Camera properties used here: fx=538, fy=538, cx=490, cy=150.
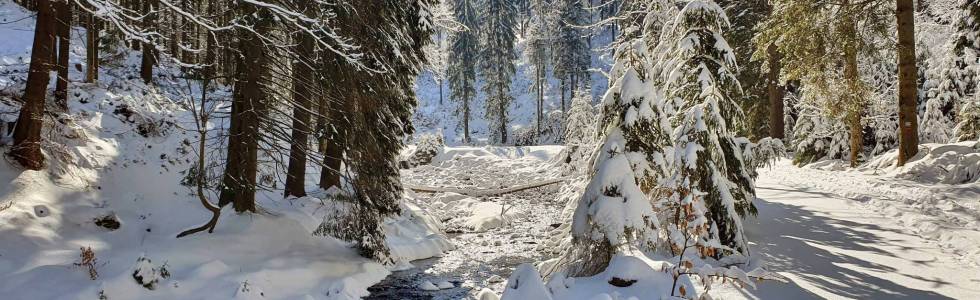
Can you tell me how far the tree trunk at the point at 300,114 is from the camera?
383 inches

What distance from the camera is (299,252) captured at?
1016cm

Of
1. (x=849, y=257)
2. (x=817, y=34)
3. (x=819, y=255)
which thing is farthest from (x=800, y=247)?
(x=817, y=34)

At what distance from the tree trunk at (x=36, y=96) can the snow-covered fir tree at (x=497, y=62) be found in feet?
123

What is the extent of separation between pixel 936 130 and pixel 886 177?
964cm

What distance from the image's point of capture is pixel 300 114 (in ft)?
36.9

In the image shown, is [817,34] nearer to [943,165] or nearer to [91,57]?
[943,165]

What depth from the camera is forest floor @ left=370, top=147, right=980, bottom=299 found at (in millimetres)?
6996

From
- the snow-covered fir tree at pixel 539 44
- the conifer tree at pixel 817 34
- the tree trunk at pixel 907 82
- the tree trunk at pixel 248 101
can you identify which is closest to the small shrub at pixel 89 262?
the tree trunk at pixel 248 101

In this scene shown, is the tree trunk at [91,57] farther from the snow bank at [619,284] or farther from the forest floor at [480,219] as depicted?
the snow bank at [619,284]

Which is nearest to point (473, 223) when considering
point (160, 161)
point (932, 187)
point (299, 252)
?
point (299, 252)

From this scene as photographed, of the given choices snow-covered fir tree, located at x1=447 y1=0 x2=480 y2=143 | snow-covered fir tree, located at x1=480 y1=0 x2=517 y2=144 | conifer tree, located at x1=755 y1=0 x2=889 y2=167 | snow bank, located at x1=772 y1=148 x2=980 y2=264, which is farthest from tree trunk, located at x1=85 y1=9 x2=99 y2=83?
snow-covered fir tree, located at x1=447 y1=0 x2=480 y2=143

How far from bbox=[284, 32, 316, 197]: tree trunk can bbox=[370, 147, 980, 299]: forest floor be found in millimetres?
3189

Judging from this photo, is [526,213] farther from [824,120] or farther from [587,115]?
[587,115]

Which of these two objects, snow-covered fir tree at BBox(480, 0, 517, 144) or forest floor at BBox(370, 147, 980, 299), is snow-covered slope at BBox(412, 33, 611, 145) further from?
forest floor at BBox(370, 147, 980, 299)
